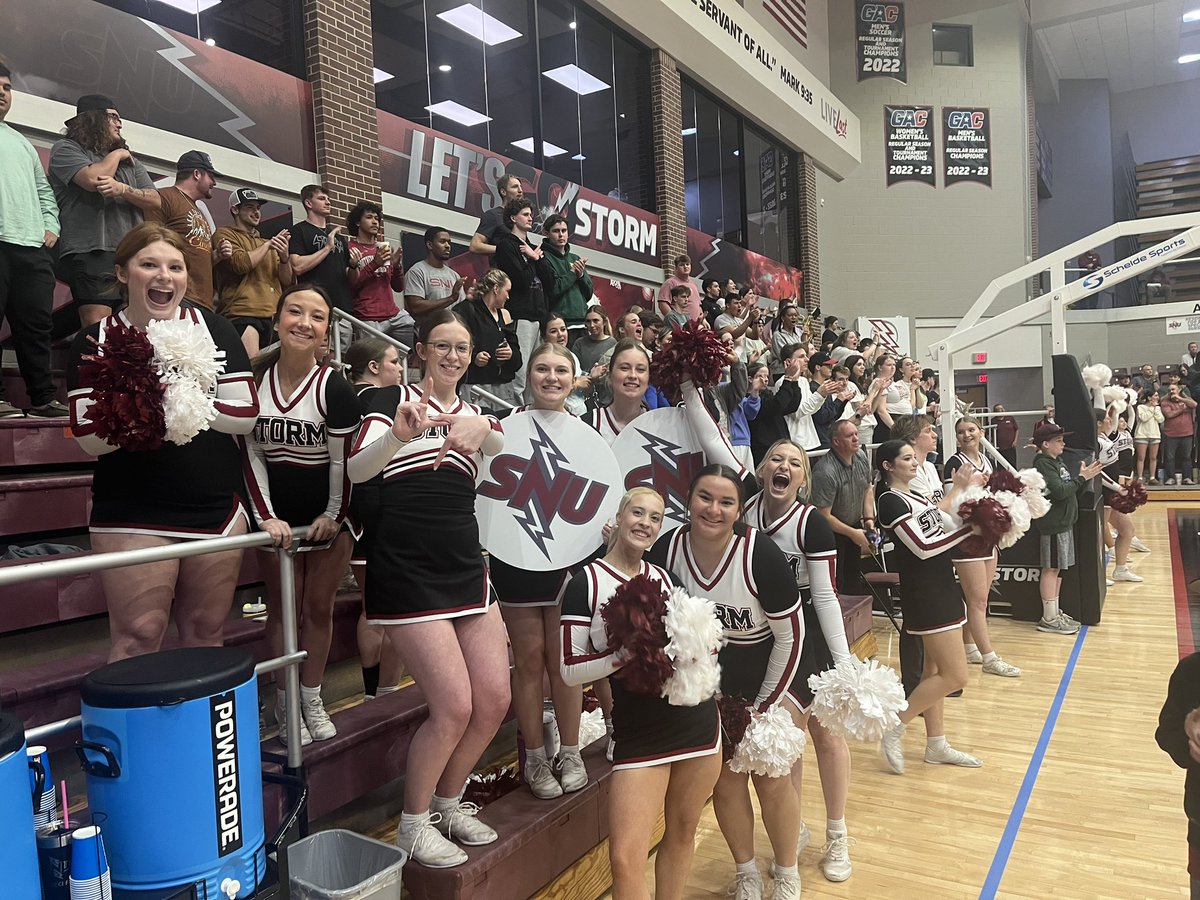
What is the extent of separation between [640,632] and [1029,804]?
2.66 m

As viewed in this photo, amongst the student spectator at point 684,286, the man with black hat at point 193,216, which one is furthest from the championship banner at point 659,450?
the student spectator at point 684,286

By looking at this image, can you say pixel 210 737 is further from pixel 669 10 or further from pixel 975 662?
pixel 669 10

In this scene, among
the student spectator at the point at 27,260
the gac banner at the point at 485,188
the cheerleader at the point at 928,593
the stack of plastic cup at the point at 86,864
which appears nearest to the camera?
the stack of plastic cup at the point at 86,864

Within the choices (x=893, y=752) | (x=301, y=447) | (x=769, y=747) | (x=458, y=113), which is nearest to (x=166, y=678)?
(x=301, y=447)

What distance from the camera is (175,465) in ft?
7.27

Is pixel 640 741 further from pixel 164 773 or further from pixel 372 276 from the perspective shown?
pixel 372 276

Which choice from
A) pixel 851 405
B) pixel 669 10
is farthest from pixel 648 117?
pixel 851 405

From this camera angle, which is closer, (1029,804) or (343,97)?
(1029,804)

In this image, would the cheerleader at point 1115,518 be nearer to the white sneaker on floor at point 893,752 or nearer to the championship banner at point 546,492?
the white sneaker on floor at point 893,752

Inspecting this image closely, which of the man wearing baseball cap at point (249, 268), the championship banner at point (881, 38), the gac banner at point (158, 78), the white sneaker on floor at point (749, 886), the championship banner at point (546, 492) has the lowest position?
the white sneaker on floor at point (749, 886)

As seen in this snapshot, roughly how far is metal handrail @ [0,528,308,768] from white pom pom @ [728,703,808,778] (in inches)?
53.1

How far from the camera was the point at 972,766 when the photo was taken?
4250 mm

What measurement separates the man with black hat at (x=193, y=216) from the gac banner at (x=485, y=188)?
Answer: 3.29m

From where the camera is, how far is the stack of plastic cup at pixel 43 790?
1568 mm
